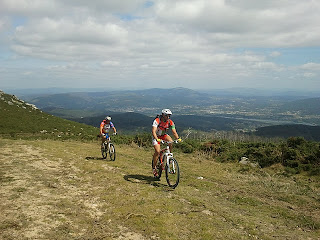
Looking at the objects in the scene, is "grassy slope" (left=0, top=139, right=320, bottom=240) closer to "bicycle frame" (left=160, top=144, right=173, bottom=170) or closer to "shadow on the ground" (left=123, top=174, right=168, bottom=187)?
"shadow on the ground" (left=123, top=174, right=168, bottom=187)

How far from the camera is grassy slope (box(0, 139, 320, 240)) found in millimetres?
6598

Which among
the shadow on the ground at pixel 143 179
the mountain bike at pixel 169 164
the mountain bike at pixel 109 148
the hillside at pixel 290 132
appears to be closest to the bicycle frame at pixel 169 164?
the mountain bike at pixel 169 164

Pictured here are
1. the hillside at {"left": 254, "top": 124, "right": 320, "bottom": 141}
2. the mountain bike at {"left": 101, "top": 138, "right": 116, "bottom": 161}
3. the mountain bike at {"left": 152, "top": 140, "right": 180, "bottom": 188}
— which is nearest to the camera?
the mountain bike at {"left": 152, "top": 140, "right": 180, "bottom": 188}

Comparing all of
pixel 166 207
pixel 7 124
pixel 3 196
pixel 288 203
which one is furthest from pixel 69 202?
pixel 7 124

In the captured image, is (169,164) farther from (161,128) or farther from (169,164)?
(161,128)

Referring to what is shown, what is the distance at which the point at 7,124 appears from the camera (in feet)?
151

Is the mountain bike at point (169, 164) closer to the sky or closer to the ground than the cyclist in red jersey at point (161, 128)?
closer to the ground

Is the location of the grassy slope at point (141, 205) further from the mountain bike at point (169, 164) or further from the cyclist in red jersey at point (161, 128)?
the cyclist in red jersey at point (161, 128)

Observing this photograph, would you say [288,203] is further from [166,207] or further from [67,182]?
[67,182]

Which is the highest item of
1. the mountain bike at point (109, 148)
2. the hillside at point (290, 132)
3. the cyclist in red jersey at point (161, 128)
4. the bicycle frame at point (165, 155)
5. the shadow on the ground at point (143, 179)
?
the cyclist in red jersey at point (161, 128)

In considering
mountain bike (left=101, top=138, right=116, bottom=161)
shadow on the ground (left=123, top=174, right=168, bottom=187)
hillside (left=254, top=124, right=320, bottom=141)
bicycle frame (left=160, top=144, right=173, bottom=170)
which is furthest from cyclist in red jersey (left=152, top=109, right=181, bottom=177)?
hillside (left=254, top=124, right=320, bottom=141)

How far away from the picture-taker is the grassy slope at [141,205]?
6.60 meters

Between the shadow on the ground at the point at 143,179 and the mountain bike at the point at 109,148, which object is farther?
the mountain bike at the point at 109,148

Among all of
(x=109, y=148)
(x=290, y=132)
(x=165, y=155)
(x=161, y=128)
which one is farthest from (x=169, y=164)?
(x=290, y=132)
